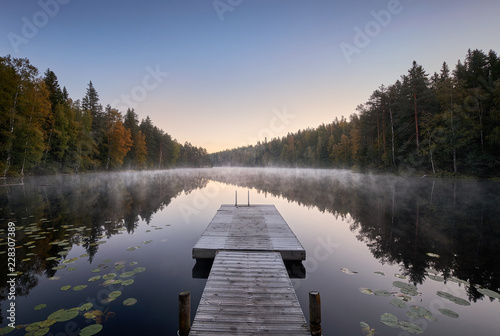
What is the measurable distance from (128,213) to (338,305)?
1545 centimetres

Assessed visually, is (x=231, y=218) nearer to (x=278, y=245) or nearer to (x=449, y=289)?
(x=278, y=245)

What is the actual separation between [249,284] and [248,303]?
821 mm

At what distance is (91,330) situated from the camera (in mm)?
4703

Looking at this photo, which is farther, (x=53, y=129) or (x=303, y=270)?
(x=53, y=129)

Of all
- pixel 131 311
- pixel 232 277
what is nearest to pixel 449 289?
pixel 232 277

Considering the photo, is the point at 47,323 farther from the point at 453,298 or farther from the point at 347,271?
the point at 453,298

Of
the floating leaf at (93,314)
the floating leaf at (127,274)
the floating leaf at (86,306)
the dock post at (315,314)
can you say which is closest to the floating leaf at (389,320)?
the dock post at (315,314)

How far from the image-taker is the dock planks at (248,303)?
4055 millimetres

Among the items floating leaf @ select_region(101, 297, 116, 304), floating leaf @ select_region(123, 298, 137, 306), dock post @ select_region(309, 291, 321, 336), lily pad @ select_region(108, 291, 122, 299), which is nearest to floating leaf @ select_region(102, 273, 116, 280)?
lily pad @ select_region(108, 291, 122, 299)

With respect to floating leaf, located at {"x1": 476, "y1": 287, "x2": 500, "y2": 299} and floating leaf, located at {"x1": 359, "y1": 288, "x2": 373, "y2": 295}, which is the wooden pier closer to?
floating leaf, located at {"x1": 359, "y1": 288, "x2": 373, "y2": 295}

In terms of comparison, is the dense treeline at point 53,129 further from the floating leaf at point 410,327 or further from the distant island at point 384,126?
the floating leaf at point 410,327

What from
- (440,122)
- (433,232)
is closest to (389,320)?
(433,232)

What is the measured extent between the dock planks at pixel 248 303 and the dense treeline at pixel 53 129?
124ft

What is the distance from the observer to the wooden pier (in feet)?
13.5
